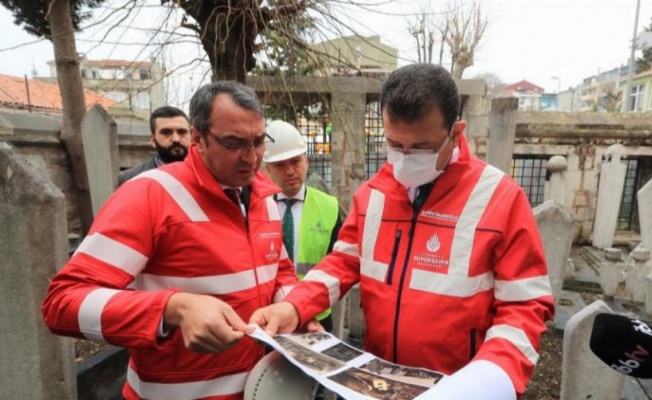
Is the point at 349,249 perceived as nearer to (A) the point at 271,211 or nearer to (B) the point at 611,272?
→ (A) the point at 271,211

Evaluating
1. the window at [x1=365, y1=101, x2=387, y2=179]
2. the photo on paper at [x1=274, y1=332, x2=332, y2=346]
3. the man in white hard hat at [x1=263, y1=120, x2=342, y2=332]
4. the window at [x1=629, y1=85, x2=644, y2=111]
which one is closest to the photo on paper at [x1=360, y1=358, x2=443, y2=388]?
the photo on paper at [x1=274, y1=332, x2=332, y2=346]

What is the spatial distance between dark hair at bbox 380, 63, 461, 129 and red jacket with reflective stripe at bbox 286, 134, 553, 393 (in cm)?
21

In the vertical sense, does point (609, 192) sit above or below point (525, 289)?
below

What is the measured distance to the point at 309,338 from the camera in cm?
128

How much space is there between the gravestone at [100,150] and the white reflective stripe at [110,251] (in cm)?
363

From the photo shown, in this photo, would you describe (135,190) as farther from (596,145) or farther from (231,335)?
(596,145)

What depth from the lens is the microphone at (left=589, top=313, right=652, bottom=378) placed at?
119cm

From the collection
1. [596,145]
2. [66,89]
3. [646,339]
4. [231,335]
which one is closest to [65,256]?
[231,335]

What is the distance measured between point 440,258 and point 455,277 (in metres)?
0.07

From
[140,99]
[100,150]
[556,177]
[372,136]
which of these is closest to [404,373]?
[100,150]

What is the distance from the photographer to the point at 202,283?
4.13ft

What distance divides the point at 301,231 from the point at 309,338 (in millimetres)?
1202

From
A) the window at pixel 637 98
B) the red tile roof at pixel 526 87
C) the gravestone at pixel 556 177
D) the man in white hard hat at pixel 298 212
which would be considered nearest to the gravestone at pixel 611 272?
the gravestone at pixel 556 177

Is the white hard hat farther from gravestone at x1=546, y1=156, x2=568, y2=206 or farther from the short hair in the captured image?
gravestone at x1=546, y1=156, x2=568, y2=206
